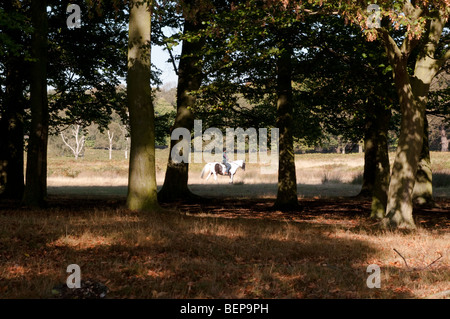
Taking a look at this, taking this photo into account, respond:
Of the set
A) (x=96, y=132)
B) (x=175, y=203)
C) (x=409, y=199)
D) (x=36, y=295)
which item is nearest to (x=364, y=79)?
(x=409, y=199)

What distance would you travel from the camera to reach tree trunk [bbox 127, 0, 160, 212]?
13984 millimetres

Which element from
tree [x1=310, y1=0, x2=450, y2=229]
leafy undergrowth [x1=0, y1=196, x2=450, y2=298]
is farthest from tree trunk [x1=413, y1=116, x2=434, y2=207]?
leafy undergrowth [x1=0, y1=196, x2=450, y2=298]

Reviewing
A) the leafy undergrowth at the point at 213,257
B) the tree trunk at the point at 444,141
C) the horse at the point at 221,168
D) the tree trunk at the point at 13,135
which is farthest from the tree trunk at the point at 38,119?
the tree trunk at the point at 444,141

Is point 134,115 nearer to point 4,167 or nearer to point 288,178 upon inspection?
point 288,178

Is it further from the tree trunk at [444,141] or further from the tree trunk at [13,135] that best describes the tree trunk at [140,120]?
the tree trunk at [444,141]

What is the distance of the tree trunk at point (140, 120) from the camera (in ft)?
45.9

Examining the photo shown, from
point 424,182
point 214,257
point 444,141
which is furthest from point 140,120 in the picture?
point 444,141

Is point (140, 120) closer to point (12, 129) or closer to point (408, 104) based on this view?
point (408, 104)

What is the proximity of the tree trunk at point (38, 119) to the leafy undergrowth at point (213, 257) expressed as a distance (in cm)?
304

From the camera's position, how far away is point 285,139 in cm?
1888

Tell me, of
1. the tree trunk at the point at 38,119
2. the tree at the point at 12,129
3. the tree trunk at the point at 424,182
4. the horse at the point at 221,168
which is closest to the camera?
the tree trunk at the point at 38,119

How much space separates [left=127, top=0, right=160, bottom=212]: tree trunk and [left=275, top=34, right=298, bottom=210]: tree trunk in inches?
262

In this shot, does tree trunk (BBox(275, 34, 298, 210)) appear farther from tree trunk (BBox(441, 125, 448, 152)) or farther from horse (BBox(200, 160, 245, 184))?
tree trunk (BBox(441, 125, 448, 152))

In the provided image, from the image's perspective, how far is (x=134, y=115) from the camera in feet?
46.3
